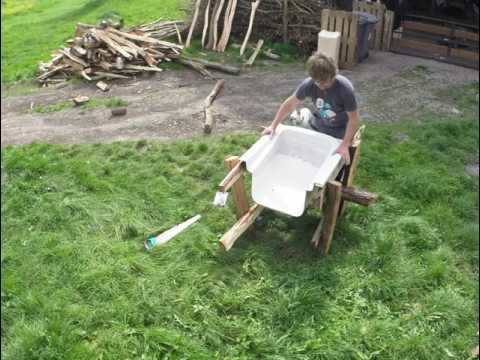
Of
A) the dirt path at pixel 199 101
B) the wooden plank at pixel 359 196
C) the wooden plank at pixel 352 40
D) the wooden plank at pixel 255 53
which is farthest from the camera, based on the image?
the wooden plank at pixel 255 53

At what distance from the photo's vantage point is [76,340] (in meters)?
4.14

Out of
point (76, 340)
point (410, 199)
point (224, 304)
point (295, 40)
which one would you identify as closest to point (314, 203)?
point (410, 199)

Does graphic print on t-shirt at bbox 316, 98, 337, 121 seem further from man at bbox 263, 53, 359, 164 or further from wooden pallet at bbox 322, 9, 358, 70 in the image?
wooden pallet at bbox 322, 9, 358, 70

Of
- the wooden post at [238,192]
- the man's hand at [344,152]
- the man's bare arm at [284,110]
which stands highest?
the man's bare arm at [284,110]

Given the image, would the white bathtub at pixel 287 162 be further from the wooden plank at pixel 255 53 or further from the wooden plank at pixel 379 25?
the wooden plank at pixel 379 25

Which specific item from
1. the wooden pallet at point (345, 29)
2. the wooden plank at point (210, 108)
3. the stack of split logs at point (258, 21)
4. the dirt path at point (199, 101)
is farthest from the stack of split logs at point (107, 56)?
the wooden pallet at point (345, 29)

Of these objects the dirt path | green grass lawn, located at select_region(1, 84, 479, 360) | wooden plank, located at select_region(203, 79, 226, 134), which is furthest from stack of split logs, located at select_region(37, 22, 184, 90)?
green grass lawn, located at select_region(1, 84, 479, 360)

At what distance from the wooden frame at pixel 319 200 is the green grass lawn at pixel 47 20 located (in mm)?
8997

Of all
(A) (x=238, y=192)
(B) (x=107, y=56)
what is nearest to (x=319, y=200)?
(A) (x=238, y=192)

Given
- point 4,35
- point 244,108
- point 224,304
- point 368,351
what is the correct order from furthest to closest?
point 4,35 → point 244,108 → point 224,304 → point 368,351

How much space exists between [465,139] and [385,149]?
1.42 metres

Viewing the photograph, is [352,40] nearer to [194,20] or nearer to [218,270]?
[194,20]

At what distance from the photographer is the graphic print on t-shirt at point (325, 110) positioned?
210 inches

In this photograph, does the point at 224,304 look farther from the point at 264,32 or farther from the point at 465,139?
the point at 264,32
